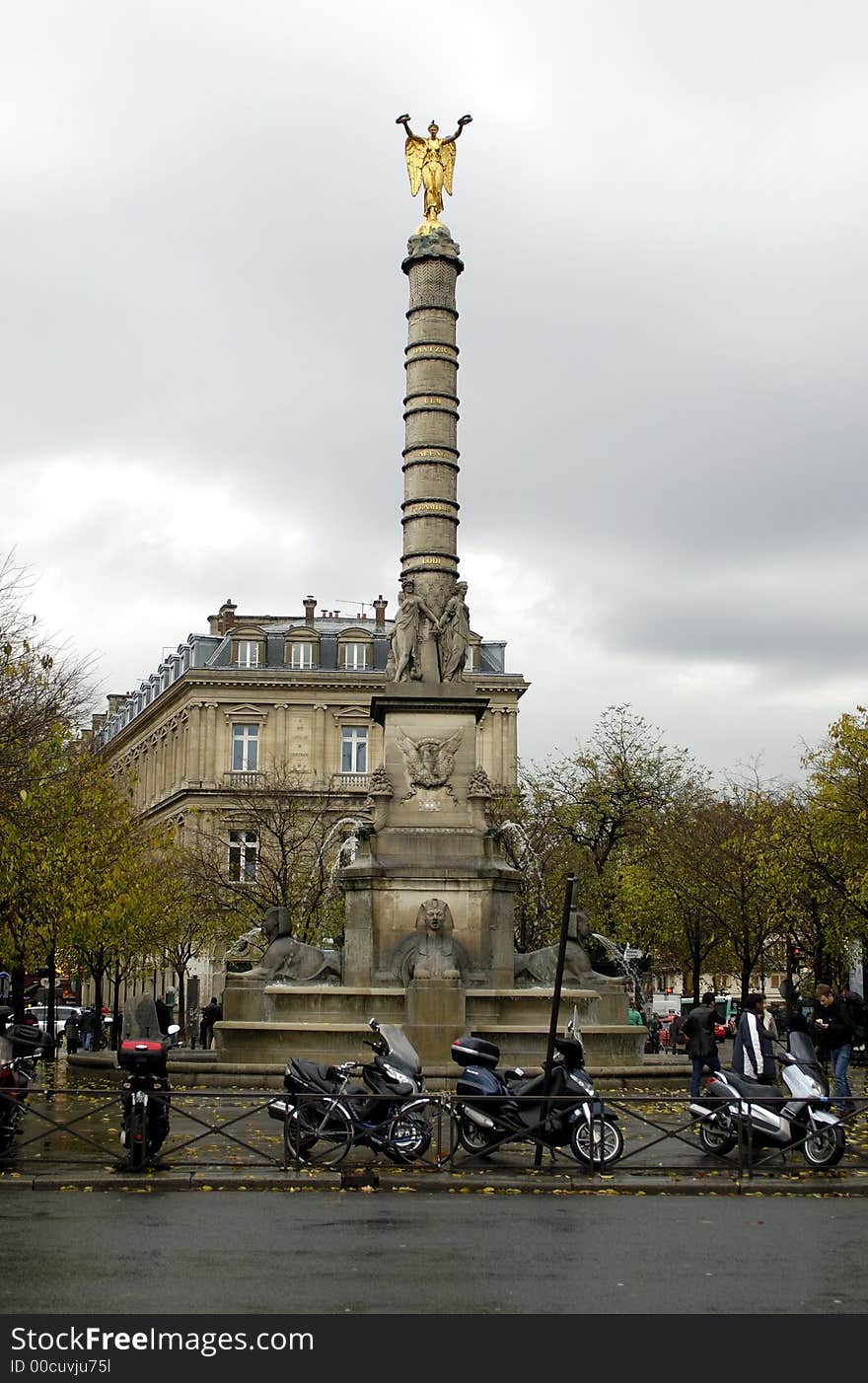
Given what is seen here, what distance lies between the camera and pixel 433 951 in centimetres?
2595

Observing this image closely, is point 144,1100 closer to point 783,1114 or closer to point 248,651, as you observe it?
point 783,1114

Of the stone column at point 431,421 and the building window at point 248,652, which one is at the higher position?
the building window at point 248,652

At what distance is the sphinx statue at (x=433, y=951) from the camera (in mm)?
25531

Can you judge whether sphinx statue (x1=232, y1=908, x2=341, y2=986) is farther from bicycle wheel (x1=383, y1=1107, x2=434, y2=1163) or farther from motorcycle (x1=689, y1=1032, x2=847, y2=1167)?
bicycle wheel (x1=383, y1=1107, x2=434, y2=1163)

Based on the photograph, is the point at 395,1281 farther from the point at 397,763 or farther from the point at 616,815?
the point at 616,815

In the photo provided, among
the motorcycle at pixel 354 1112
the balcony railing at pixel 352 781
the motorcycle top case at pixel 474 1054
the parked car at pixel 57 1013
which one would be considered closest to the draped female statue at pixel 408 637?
the motorcycle top case at pixel 474 1054

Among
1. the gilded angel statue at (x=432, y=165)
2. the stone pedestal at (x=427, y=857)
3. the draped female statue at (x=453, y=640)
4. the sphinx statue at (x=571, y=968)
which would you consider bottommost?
the sphinx statue at (x=571, y=968)

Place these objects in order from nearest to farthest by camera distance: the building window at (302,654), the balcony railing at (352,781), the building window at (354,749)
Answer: the balcony railing at (352,781)
the building window at (354,749)
the building window at (302,654)

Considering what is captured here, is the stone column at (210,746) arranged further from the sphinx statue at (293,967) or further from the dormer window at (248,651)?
the sphinx statue at (293,967)

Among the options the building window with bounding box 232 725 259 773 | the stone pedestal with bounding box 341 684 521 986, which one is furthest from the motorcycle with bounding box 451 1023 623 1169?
the building window with bounding box 232 725 259 773

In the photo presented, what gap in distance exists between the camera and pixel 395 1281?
10.4 meters

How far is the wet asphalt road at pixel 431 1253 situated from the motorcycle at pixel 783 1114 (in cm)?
161

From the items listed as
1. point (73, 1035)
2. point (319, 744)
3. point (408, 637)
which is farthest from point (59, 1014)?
point (408, 637)
